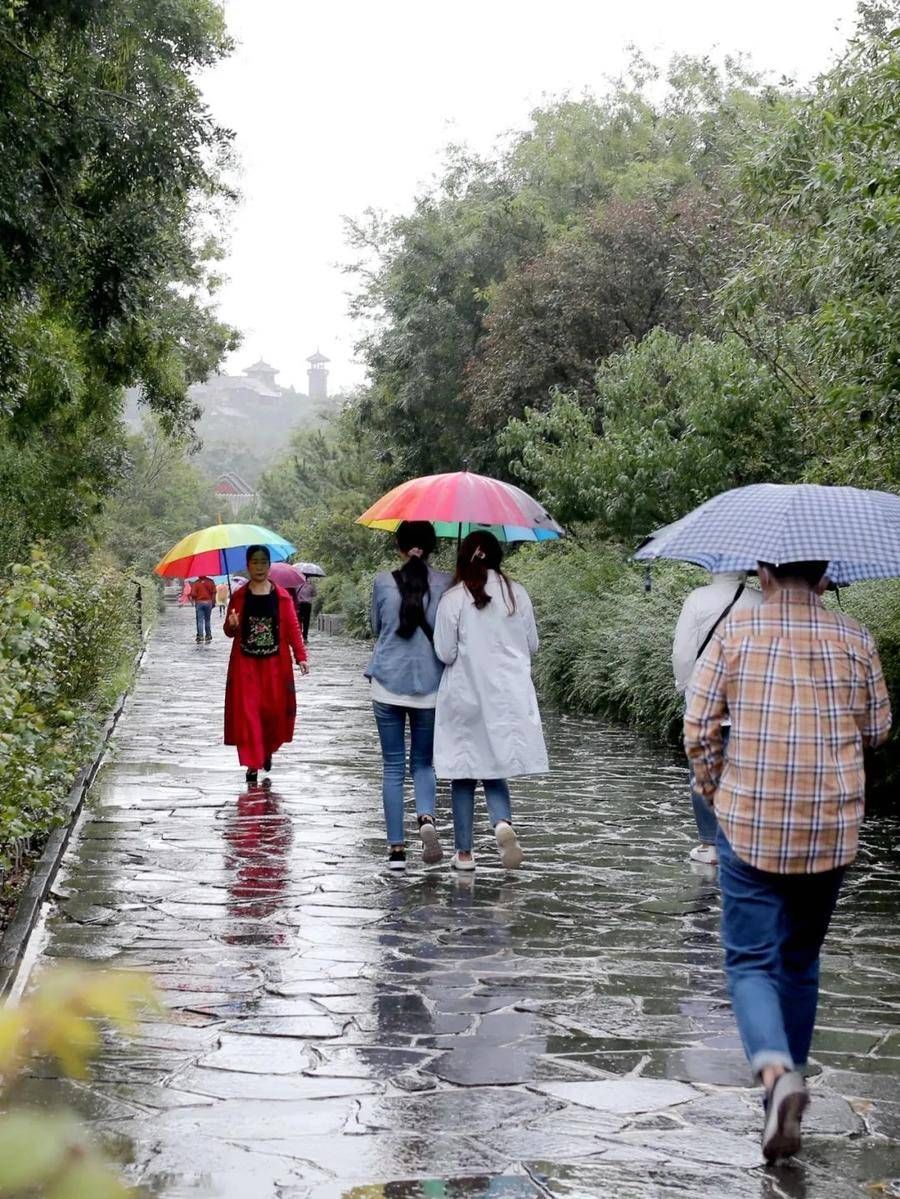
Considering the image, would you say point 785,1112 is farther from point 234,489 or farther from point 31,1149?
point 234,489

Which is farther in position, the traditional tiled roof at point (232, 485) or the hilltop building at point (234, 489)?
the traditional tiled roof at point (232, 485)

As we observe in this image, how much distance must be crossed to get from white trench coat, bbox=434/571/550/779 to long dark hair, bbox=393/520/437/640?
1.09 feet

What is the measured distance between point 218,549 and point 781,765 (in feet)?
31.1

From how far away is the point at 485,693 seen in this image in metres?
8.88

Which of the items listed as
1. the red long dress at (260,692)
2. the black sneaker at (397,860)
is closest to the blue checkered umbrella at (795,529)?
the black sneaker at (397,860)

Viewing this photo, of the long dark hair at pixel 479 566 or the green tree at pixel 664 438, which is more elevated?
the green tree at pixel 664 438

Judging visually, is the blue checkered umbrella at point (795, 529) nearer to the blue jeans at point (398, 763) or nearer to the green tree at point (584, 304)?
the blue jeans at point (398, 763)

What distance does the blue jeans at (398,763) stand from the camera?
30.7 feet

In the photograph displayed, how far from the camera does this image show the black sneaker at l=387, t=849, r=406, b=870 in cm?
933

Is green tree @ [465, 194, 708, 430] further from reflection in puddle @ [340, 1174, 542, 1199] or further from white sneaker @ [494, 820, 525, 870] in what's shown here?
reflection in puddle @ [340, 1174, 542, 1199]

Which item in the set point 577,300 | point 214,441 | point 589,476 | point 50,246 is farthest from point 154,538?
point 214,441

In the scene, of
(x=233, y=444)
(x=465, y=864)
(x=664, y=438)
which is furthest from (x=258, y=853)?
(x=233, y=444)

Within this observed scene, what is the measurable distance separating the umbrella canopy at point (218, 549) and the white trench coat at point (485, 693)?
417 cm

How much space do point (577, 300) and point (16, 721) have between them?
23.7 metres
